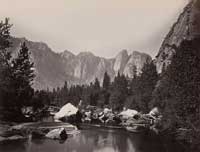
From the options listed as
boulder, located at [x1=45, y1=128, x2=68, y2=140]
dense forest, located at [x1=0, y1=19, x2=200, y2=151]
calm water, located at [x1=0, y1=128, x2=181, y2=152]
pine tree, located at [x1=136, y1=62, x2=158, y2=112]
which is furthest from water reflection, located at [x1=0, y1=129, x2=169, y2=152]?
pine tree, located at [x1=136, y1=62, x2=158, y2=112]

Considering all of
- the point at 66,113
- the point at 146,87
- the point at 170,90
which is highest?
the point at 146,87

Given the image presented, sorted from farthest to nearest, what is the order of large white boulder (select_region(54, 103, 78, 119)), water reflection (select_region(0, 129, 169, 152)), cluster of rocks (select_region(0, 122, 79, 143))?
large white boulder (select_region(54, 103, 78, 119)) < cluster of rocks (select_region(0, 122, 79, 143)) < water reflection (select_region(0, 129, 169, 152))

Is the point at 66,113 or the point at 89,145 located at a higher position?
the point at 66,113

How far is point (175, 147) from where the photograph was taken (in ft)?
72.6

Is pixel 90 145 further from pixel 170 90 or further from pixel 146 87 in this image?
pixel 146 87

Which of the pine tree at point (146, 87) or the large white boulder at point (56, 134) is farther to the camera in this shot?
the pine tree at point (146, 87)

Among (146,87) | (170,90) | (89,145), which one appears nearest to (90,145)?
(89,145)

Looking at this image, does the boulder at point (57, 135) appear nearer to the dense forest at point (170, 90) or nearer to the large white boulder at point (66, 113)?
Answer: the dense forest at point (170, 90)

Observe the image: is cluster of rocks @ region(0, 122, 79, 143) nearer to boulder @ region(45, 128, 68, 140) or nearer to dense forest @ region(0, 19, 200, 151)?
boulder @ region(45, 128, 68, 140)

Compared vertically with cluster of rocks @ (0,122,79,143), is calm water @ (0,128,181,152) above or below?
below

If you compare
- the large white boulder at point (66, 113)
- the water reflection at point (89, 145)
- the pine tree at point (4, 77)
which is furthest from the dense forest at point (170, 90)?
the large white boulder at point (66, 113)

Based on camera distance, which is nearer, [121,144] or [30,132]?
[121,144]

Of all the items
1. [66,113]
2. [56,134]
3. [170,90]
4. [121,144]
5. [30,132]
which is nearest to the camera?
[121,144]

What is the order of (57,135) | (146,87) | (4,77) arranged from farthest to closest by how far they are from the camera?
1. (146,87)
2. (4,77)
3. (57,135)
